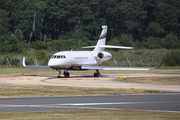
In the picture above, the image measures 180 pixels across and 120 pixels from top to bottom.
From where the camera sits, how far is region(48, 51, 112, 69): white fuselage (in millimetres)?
39706

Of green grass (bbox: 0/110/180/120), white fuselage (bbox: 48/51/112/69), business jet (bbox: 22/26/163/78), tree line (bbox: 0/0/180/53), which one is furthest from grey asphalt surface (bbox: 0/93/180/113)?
tree line (bbox: 0/0/180/53)

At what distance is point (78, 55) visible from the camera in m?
42.7

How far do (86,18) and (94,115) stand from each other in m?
105

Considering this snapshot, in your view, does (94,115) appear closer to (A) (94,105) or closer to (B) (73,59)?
(A) (94,105)

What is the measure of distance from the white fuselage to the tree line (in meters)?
64.6

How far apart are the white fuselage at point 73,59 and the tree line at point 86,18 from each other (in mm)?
64571

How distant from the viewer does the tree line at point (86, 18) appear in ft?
382

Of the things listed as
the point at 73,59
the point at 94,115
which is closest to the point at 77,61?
the point at 73,59

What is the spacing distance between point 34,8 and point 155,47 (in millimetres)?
43183

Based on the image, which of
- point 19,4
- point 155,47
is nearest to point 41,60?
point 155,47

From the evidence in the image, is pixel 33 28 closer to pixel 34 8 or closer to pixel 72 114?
pixel 34 8

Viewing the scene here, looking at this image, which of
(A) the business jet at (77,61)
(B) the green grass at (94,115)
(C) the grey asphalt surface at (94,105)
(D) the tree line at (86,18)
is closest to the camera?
(B) the green grass at (94,115)

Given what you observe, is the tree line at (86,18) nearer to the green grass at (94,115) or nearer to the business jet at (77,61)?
the business jet at (77,61)

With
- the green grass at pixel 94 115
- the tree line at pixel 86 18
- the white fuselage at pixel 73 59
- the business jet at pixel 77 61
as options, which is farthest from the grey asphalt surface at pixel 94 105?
the tree line at pixel 86 18
